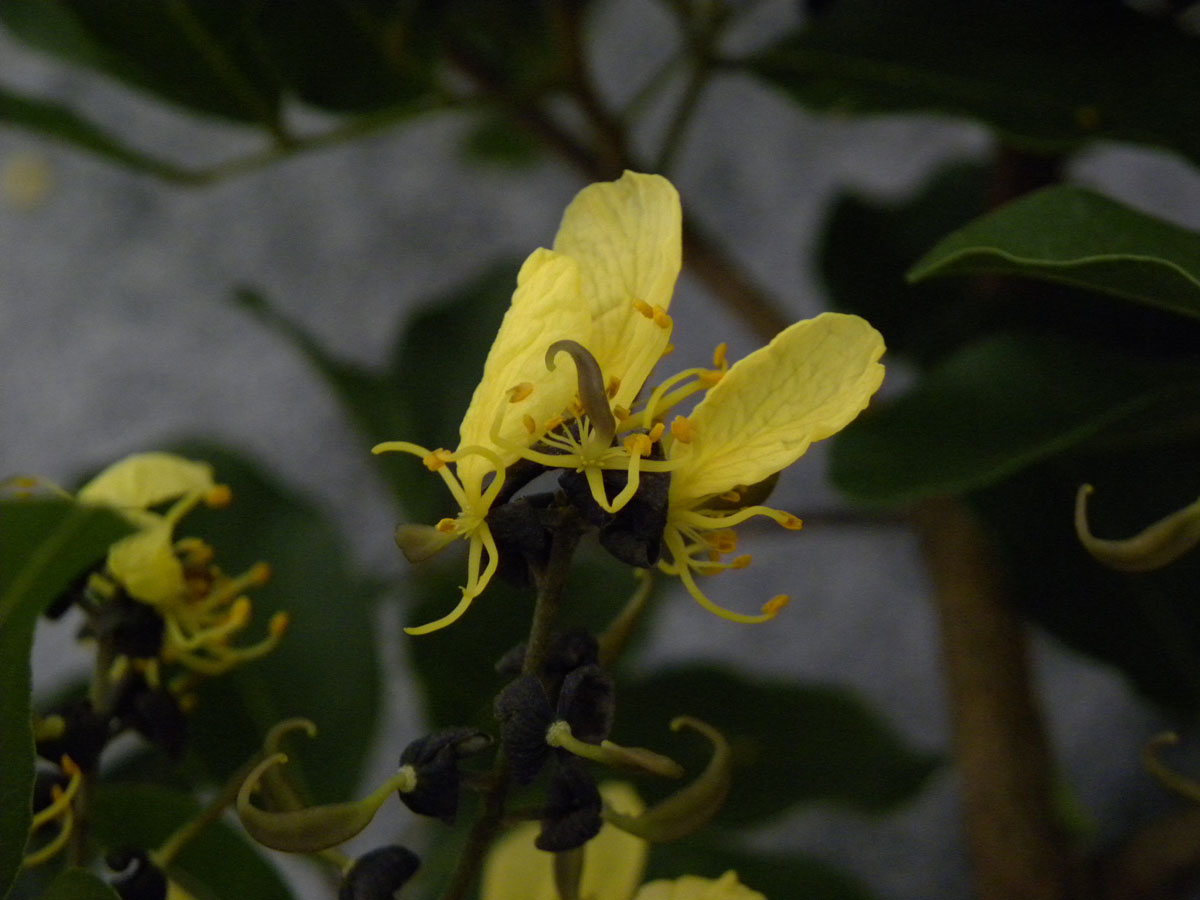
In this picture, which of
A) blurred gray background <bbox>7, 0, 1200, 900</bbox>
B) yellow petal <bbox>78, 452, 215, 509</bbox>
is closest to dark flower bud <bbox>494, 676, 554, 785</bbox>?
yellow petal <bbox>78, 452, 215, 509</bbox>

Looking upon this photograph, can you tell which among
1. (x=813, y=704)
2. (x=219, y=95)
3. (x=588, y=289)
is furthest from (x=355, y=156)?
(x=588, y=289)

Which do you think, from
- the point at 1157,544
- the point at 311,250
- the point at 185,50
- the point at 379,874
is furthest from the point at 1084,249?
the point at 311,250

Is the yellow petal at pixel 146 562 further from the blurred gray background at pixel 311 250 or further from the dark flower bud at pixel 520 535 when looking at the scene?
the blurred gray background at pixel 311 250

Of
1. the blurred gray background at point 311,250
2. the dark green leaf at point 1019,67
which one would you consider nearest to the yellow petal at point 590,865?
the dark green leaf at point 1019,67

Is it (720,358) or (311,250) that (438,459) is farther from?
(311,250)

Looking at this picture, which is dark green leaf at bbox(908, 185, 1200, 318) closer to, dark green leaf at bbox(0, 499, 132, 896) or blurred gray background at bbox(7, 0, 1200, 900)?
dark green leaf at bbox(0, 499, 132, 896)

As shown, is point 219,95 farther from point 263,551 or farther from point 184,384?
point 184,384
